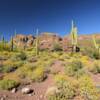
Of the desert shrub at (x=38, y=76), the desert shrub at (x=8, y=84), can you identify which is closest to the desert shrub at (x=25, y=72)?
the desert shrub at (x=38, y=76)

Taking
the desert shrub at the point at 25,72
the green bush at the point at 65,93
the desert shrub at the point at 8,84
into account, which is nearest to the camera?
the green bush at the point at 65,93

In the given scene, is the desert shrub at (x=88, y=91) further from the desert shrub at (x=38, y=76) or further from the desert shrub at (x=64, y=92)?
the desert shrub at (x=38, y=76)

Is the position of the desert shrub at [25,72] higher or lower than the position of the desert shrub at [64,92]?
higher

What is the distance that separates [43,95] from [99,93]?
2535mm

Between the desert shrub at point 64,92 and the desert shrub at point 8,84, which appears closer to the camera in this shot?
the desert shrub at point 64,92

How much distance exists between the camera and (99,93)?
7879mm

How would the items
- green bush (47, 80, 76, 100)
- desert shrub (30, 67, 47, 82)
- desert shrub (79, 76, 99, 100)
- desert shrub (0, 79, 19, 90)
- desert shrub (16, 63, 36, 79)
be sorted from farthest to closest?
desert shrub (16, 63, 36, 79) → desert shrub (30, 67, 47, 82) → desert shrub (0, 79, 19, 90) → green bush (47, 80, 76, 100) → desert shrub (79, 76, 99, 100)

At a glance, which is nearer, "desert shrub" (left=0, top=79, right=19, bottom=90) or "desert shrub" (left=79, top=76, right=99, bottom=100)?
"desert shrub" (left=79, top=76, right=99, bottom=100)

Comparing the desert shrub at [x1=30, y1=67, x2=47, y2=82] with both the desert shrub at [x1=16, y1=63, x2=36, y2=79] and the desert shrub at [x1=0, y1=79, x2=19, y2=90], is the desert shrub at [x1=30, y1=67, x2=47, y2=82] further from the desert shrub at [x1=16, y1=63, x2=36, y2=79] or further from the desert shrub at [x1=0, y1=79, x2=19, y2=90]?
the desert shrub at [x1=0, y1=79, x2=19, y2=90]

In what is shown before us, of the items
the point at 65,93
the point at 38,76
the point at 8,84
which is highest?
the point at 38,76

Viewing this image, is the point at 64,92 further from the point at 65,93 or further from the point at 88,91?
the point at 88,91

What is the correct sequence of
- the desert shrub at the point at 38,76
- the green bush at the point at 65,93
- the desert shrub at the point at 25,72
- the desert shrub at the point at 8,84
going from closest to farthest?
the green bush at the point at 65,93 < the desert shrub at the point at 8,84 < the desert shrub at the point at 38,76 < the desert shrub at the point at 25,72

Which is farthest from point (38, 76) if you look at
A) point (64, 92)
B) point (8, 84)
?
point (64, 92)

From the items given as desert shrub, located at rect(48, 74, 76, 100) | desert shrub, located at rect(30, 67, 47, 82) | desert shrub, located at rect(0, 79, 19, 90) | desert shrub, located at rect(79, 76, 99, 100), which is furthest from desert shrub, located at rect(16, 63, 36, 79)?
desert shrub, located at rect(79, 76, 99, 100)
